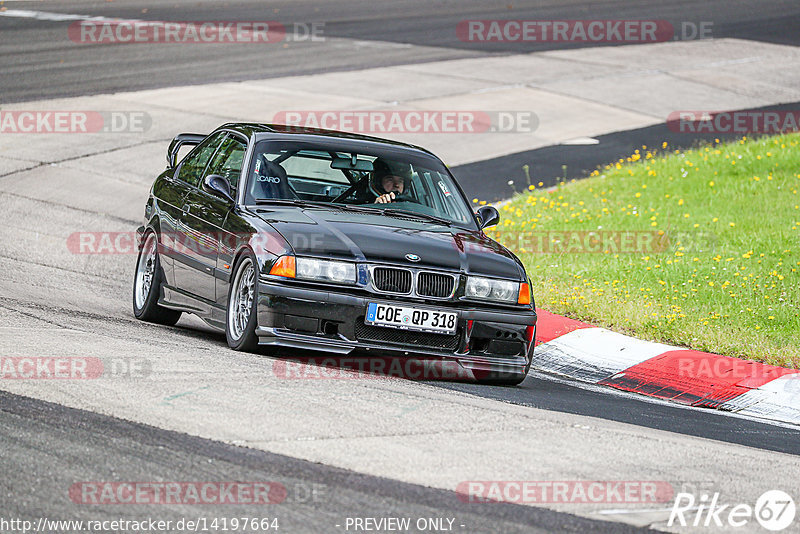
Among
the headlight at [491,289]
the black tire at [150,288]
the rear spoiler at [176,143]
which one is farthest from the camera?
the rear spoiler at [176,143]

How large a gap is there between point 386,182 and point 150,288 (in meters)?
2.20

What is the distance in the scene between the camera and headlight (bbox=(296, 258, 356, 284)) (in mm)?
7641

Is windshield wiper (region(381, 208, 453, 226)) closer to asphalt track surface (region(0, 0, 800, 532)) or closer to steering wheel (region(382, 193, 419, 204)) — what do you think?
steering wheel (region(382, 193, 419, 204))

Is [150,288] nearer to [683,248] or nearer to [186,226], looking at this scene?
[186,226]

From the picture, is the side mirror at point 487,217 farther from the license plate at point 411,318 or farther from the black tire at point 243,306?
the black tire at point 243,306

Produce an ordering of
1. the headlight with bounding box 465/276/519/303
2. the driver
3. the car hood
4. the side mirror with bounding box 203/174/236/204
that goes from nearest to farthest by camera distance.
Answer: the car hood, the headlight with bounding box 465/276/519/303, the side mirror with bounding box 203/174/236/204, the driver

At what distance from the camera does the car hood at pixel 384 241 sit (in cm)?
774

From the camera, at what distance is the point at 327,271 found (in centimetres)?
Result: 765

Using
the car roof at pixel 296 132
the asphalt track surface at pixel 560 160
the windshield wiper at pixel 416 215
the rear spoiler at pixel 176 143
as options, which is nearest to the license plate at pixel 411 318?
the windshield wiper at pixel 416 215

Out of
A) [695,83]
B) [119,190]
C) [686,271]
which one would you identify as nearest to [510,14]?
[695,83]

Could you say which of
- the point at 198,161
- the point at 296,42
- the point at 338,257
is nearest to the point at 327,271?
the point at 338,257

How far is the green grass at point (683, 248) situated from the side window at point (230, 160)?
126 inches

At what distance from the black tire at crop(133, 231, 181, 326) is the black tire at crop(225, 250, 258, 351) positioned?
1602mm

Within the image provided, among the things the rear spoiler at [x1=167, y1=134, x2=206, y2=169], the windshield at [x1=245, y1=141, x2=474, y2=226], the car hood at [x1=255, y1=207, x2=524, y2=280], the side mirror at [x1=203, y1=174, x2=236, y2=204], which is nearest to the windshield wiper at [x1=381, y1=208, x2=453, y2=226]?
the windshield at [x1=245, y1=141, x2=474, y2=226]
